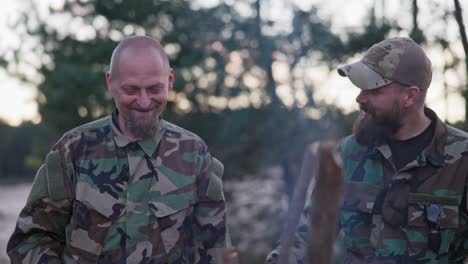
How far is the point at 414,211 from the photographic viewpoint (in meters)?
3.63

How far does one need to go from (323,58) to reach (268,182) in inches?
106

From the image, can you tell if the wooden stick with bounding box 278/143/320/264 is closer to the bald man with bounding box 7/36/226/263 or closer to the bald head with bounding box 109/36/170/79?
the bald man with bounding box 7/36/226/263

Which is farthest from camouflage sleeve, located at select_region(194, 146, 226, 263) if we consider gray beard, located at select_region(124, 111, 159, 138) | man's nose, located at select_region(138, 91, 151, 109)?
man's nose, located at select_region(138, 91, 151, 109)

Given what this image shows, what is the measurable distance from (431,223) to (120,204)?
1.46 m

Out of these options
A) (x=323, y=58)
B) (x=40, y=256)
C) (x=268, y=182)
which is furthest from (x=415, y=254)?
(x=268, y=182)

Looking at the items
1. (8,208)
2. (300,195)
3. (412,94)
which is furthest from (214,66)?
(8,208)

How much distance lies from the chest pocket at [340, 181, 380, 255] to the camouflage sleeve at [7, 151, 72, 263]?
1.36 metres

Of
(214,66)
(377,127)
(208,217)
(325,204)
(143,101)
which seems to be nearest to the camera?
(325,204)

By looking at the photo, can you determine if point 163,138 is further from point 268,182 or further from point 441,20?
point 268,182

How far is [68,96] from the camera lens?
54.7ft

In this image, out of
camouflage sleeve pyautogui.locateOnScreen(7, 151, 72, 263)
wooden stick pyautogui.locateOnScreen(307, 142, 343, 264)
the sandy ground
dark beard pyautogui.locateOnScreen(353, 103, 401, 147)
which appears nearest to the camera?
wooden stick pyautogui.locateOnScreen(307, 142, 343, 264)

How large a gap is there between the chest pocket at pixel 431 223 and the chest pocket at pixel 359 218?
0.20m

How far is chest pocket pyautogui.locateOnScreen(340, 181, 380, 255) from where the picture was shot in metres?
3.71

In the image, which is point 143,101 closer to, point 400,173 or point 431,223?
point 400,173
